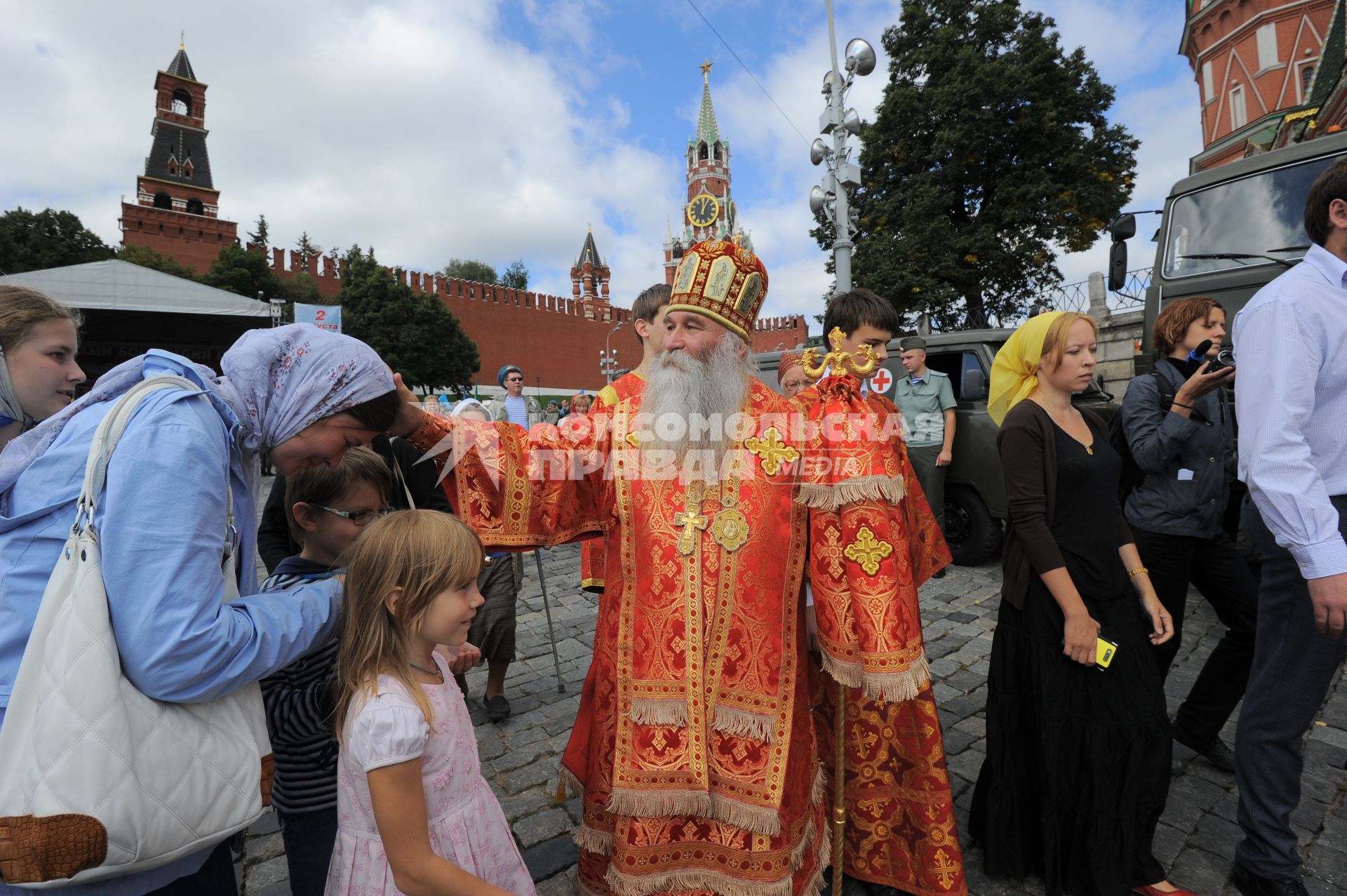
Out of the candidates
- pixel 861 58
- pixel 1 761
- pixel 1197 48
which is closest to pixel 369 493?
pixel 1 761

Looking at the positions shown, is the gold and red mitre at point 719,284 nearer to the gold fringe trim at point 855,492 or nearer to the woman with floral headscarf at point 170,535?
the gold fringe trim at point 855,492

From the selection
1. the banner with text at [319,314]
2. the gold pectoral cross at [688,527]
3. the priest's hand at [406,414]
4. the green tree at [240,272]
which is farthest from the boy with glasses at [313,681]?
the green tree at [240,272]

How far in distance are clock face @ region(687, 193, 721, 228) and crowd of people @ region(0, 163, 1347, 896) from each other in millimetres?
58021

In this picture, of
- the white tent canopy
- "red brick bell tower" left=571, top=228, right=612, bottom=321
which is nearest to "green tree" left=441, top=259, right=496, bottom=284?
"red brick bell tower" left=571, top=228, right=612, bottom=321

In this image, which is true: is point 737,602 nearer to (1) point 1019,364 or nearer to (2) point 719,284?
(2) point 719,284

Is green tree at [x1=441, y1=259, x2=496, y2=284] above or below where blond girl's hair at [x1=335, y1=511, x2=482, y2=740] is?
above

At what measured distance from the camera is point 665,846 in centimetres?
182

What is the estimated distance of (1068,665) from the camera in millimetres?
2131

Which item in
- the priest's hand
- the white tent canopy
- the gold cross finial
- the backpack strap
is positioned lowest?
the backpack strap

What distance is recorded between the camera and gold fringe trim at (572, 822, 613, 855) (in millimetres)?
1949

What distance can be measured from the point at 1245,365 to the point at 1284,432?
24 centimetres

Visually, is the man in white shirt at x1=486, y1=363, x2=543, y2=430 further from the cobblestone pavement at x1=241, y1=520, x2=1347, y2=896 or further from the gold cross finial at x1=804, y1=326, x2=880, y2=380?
the gold cross finial at x1=804, y1=326, x2=880, y2=380

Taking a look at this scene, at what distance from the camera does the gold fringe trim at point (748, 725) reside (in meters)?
1.83

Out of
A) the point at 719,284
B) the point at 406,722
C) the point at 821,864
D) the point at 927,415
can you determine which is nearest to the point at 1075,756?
the point at 821,864
